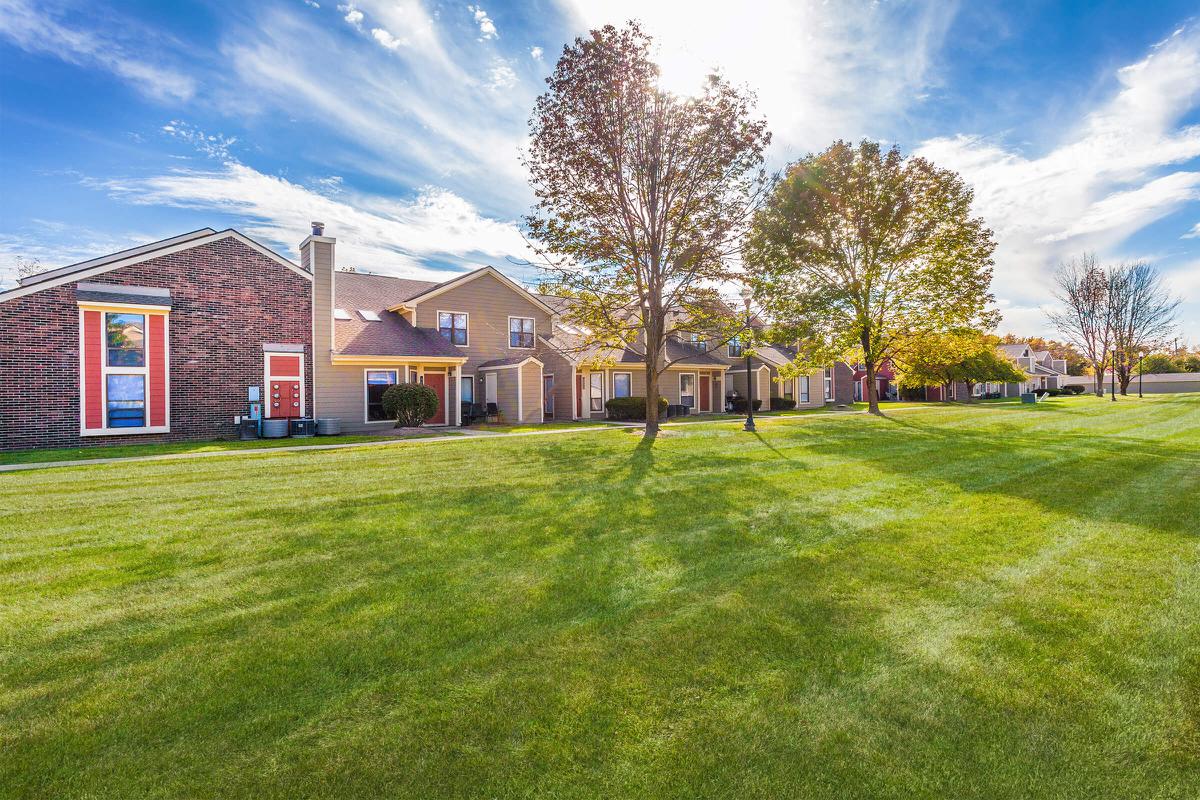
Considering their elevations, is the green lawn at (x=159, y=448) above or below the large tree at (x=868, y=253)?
below

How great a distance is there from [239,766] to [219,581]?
2.58 m

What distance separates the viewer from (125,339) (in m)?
15.3

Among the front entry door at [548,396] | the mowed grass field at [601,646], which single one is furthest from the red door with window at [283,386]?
the mowed grass field at [601,646]

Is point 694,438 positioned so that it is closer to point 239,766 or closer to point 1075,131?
A: point 239,766

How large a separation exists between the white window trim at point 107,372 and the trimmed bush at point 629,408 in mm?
16639

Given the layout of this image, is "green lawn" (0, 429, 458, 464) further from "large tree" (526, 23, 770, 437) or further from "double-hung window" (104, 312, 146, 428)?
"large tree" (526, 23, 770, 437)

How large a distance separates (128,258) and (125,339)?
7.48 ft

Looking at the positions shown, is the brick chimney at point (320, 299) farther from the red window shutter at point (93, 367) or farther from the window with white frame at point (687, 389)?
the window with white frame at point (687, 389)

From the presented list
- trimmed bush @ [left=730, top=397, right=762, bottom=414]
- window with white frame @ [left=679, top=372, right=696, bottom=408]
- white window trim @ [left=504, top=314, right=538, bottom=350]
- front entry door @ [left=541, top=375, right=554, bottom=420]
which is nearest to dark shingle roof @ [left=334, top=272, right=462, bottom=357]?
white window trim @ [left=504, top=314, right=538, bottom=350]

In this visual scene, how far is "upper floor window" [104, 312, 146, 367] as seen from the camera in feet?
49.8

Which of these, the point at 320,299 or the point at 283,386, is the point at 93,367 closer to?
the point at 283,386

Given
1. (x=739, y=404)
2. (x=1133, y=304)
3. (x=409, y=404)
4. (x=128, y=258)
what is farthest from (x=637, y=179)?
(x=1133, y=304)

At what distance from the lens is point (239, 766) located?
2223 mm

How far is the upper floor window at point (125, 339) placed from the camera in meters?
15.2
